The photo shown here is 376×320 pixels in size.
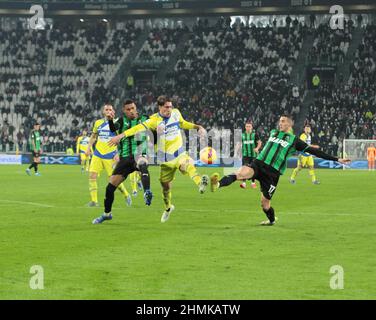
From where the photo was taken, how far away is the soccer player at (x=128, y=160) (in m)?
16.7

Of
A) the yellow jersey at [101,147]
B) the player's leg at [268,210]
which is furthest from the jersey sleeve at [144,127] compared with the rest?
the yellow jersey at [101,147]

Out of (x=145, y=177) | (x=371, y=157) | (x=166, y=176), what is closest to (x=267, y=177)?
(x=166, y=176)

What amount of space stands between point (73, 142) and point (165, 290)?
47.8 m

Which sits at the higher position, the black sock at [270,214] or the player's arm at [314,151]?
the player's arm at [314,151]

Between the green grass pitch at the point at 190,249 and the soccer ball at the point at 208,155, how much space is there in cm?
2141

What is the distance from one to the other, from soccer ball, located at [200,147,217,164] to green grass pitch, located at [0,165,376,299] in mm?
21412

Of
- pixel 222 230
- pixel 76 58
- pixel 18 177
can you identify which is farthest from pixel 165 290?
pixel 76 58

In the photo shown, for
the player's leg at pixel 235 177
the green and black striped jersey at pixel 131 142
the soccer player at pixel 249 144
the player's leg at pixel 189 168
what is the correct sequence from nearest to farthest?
the player's leg at pixel 235 177 < the player's leg at pixel 189 168 < the green and black striped jersey at pixel 131 142 < the soccer player at pixel 249 144

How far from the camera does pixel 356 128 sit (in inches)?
2014

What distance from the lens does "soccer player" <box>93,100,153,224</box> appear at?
54.8 feet

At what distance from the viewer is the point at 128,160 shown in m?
17.0

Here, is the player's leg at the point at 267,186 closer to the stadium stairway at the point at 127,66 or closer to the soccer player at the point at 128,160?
the soccer player at the point at 128,160

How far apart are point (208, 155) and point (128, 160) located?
27586 millimetres

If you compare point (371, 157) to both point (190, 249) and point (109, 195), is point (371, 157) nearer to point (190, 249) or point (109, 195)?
point (109, 195)
